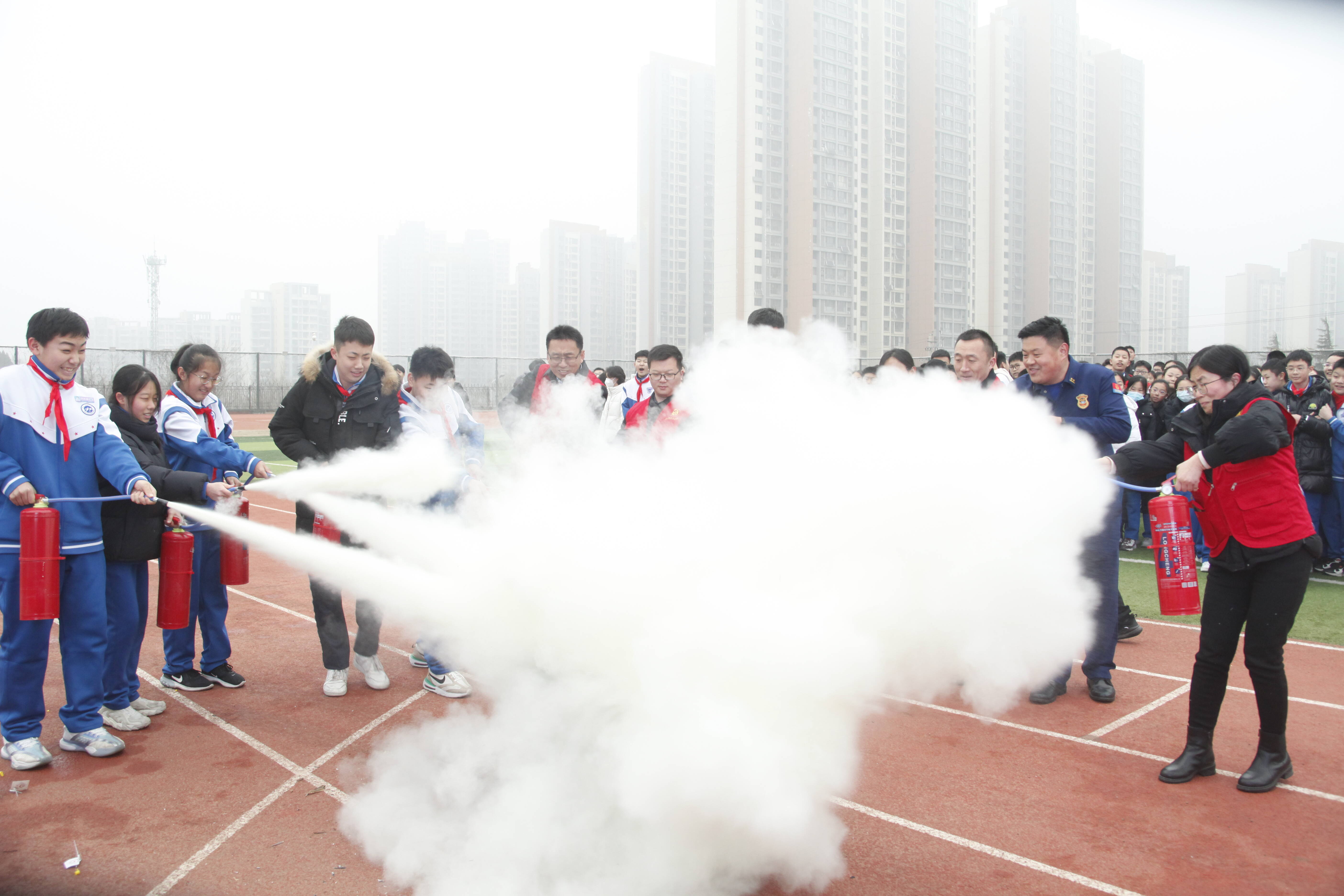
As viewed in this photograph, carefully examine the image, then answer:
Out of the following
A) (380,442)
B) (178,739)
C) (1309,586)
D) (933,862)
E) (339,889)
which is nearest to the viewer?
(339,889)

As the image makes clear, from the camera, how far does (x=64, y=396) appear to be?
4555mm

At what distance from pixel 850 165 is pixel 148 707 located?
41.1 meters

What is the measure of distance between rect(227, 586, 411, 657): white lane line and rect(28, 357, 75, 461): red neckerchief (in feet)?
8.15

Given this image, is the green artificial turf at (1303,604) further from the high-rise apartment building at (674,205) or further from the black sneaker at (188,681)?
the high-rise apartment building at (674,205)

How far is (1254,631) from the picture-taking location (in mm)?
4098

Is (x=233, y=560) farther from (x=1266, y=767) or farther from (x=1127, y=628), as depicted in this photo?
(x=1127, y=628)

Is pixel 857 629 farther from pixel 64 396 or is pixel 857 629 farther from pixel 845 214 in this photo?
pixel 845 214

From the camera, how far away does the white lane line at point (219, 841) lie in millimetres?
3395

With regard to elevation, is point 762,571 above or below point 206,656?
above

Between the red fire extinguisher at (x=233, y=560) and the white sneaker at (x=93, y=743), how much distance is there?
3.73 feet

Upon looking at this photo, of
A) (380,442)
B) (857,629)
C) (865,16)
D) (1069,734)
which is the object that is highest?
(865,16)

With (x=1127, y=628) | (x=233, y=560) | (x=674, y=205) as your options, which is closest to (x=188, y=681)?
(x=233, y=560)

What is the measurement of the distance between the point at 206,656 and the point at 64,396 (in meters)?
2.25

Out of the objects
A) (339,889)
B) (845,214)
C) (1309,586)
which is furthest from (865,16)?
(339,889)
